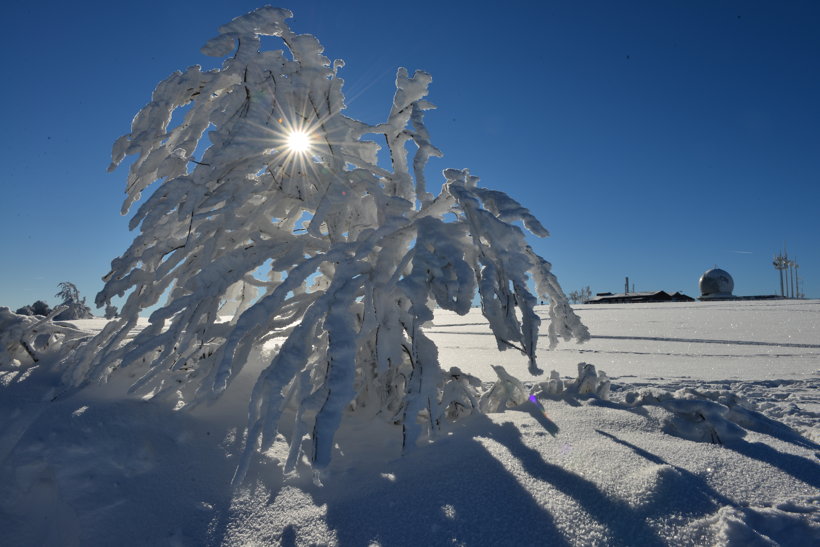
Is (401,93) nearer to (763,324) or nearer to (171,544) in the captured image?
(171,544)

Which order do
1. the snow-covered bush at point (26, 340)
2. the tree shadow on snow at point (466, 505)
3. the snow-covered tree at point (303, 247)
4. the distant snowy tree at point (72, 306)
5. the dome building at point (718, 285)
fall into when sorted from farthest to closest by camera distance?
the dome building at point (718, 285) → the distant snowy tree at point (72, 306) → the snow-covered bush at point (26, 340) → the snow-covered tree at point (303, 247) → the tree shadow on snow at point (466, 505)

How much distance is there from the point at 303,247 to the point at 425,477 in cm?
100

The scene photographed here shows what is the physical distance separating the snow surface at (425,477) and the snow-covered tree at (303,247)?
0.15m

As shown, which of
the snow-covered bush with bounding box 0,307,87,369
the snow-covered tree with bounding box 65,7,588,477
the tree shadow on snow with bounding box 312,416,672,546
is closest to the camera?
the tree shadow on snow with bounding box 312,416,672,546

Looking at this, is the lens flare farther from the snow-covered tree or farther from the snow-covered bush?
the snow-covered bush

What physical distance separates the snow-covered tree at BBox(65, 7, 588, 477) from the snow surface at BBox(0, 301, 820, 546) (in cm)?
15

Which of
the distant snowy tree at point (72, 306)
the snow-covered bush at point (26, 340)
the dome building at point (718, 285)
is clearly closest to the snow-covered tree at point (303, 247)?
the snow-covered bush at point (26, 340)

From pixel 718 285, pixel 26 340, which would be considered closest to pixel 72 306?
pixel 26 340

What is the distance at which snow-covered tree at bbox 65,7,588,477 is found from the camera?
1.30 meters

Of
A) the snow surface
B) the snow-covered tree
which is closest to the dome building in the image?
the snow surface

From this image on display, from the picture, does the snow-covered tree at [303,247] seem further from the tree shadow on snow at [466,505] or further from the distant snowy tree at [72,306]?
the distant snowy tree at [72,306]

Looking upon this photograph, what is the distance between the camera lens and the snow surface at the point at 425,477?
42.0 inches

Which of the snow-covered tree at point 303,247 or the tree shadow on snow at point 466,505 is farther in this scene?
the snow-covered tree at point 303,247

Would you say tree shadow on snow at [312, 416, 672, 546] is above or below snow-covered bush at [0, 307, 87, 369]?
below
